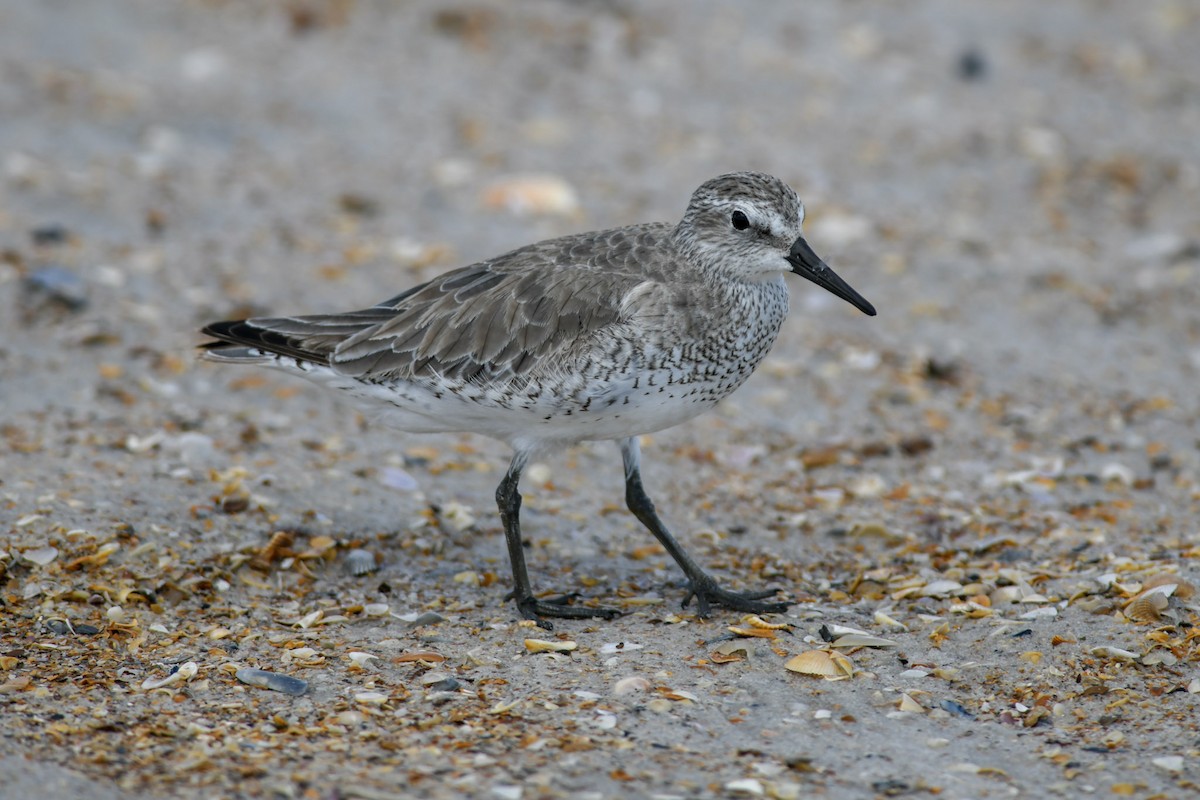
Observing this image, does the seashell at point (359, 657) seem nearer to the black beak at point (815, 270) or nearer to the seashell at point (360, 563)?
the seashell at point (360, 563)

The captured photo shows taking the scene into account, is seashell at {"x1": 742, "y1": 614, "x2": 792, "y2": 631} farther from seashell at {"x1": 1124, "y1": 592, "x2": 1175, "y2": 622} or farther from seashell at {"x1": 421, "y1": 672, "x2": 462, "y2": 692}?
seashell at {"x1": 1124, "y1": 592, "x2": 1175, "y2": 622}

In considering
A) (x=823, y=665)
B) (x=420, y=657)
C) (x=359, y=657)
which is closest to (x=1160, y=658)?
(x=823, y=665)

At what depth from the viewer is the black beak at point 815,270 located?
20.3 ft

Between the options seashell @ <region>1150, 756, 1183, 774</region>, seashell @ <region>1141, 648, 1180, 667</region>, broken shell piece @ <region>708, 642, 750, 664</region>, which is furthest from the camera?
broken shell piece @ <region>708, 642, 750, 664</region>

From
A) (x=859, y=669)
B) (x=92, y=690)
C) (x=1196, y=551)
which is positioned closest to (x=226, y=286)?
(x=92, y=690)

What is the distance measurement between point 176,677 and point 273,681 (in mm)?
369

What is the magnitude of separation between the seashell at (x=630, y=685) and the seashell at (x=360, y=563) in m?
1.63

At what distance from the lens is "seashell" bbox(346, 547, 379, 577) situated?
255 inches

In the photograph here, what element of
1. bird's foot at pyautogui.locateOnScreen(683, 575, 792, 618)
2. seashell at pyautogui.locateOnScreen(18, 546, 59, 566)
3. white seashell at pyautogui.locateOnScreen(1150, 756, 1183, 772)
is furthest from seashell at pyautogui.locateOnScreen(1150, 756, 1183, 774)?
seashell at pyautogui.locateOnScreen(18, 546, 59, 566)

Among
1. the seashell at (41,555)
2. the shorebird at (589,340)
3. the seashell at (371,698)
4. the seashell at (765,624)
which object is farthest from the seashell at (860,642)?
the seashell at (41,555)

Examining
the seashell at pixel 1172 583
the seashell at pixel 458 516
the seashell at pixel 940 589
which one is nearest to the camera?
the seashell at pixel 1172 583

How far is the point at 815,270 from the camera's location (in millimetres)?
6207

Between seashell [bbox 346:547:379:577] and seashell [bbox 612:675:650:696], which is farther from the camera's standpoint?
seashell [bbox 346:547:379:577]

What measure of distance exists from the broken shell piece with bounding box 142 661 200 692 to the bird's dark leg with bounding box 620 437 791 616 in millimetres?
2138
